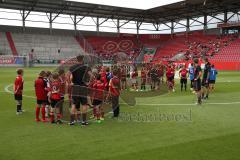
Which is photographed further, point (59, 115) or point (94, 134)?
point (59, 115)

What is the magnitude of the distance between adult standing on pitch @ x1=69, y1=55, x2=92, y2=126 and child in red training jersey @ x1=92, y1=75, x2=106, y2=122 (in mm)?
848

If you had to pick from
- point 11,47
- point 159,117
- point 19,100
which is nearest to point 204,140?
point 159,117

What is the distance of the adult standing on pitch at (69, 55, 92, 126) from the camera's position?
10008 millimetres

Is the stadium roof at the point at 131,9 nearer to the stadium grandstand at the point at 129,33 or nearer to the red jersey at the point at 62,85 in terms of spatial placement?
the stadium grandstand at the point at 129,33

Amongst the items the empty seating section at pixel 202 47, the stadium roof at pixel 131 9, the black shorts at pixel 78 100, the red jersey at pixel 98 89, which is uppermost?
the stadium roof at pixel 131 9

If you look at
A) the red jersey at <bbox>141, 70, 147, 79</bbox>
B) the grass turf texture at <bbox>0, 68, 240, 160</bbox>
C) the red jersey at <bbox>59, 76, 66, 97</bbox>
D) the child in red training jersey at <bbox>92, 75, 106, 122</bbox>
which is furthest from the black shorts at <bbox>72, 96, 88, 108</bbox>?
the red jersey at <bbox>141, 70, 147, 79</bbox>

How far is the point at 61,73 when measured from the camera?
11156 mm

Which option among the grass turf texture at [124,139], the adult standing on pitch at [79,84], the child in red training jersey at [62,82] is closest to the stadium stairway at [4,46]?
the grass turf texture at [124,139]

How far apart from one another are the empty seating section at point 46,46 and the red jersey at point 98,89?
49767 millimetres

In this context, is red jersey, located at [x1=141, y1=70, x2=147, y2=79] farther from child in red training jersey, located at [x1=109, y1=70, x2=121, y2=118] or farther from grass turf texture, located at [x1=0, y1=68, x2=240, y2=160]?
child in red training jersey, located at [x1=109, y1=70, x2=121, y2=118]

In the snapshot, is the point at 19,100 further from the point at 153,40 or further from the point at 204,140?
the point at 153,40

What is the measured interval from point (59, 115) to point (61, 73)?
4.69ft

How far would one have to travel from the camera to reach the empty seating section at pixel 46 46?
62.1 m

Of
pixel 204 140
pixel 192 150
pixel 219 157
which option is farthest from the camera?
pixel 204 140
